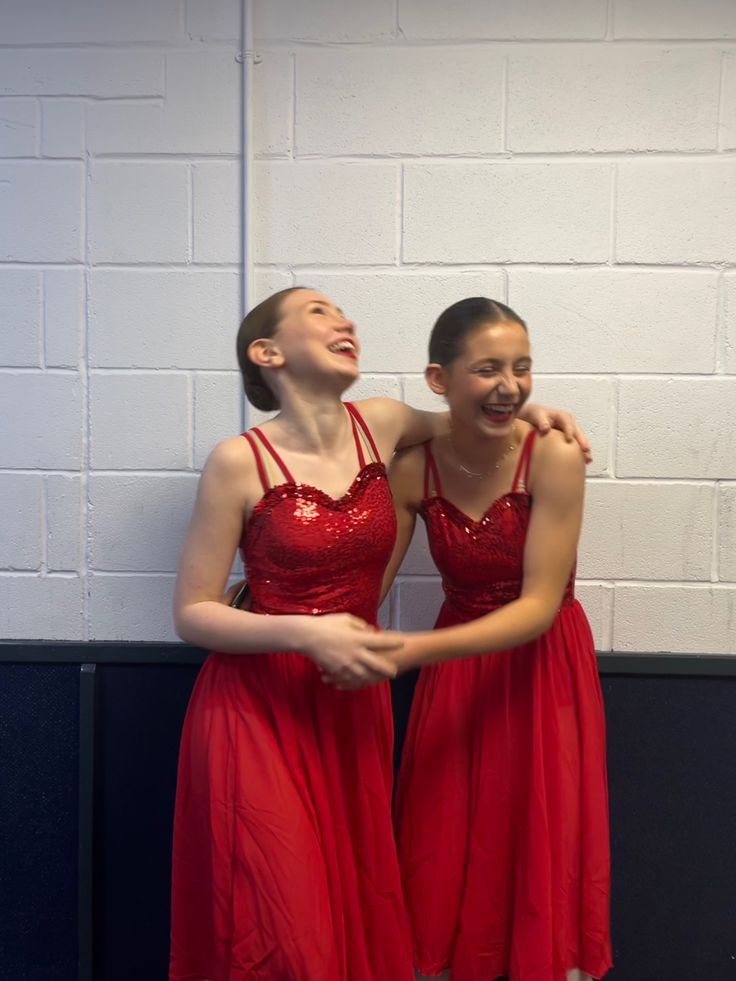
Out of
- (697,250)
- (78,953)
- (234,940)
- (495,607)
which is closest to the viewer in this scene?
(234,940)

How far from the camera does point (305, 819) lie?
57.2 inches

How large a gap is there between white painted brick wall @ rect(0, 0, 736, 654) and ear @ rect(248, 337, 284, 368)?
376 millimetres

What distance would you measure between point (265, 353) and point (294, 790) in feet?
2.23

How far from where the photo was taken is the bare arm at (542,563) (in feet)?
4.95

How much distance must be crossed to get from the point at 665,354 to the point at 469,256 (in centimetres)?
43

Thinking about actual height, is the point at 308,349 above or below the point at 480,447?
above

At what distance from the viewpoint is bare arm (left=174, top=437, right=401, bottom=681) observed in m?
1.42

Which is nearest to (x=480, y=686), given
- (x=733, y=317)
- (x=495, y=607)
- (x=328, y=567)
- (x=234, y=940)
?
(x=495, y=607)

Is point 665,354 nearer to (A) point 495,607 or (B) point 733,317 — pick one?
(B) point 733,317

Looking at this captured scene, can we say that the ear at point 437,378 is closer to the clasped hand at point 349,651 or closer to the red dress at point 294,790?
the red dress at point 294,790

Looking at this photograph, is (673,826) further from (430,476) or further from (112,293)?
(112,293)

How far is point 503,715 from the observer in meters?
1.62

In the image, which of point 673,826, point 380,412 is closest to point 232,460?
point 380,412

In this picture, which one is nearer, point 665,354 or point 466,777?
point 466,777
